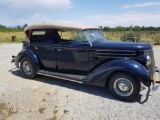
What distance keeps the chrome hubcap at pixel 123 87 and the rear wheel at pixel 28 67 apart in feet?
10.1

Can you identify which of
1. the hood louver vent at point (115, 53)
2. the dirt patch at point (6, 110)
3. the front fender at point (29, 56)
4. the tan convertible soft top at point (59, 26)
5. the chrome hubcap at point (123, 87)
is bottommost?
the dirt patch at point (6, 110)

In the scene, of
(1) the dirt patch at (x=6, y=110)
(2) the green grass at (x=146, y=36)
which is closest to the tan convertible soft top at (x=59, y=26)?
(1) the dirt patch at (x=6, y=110)

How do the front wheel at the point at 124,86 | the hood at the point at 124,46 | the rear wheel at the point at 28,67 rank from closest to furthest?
the front wheel at the point at 124,86, the hood at the point at 124,46, the rear wheel at the point at 28,67

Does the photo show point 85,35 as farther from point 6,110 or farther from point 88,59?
point 6,110

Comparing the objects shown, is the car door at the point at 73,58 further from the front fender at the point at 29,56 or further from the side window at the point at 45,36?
the side window at the point at 45,36

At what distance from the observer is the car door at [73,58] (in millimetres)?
5918

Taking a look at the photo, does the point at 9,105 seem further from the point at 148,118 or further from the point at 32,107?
→ the point at 148,118

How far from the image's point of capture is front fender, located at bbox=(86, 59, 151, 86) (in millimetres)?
4891

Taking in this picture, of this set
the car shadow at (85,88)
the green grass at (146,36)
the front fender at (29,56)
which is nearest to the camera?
the car shadow at (85,88)

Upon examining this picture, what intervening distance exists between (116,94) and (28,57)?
3.40 meters

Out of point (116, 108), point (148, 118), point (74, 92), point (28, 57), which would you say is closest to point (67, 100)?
point (74, 92)

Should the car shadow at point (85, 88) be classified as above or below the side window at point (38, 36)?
below

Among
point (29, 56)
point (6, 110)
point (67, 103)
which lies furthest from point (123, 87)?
point (29, 56)

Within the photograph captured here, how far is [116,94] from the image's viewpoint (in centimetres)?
529
